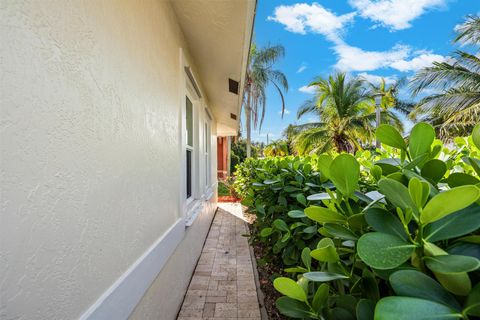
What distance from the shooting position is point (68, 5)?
1.00 meters

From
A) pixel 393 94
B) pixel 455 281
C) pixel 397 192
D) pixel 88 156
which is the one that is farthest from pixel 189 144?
pixel 393 94

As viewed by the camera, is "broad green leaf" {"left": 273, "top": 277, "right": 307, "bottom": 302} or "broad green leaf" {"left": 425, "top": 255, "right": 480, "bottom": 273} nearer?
"broad green leaf" {"left": 425, "top": 255, "right": 480, "bottom": 273}

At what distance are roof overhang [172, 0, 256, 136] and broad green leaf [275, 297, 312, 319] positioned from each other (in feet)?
6.93

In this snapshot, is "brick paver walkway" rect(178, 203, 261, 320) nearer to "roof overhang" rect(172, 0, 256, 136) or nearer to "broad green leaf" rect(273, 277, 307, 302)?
"broad green leaf" rect(273, 277, 307, 302)

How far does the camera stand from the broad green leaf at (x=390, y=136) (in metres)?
0.74

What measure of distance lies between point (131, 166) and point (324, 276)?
1.31 meters

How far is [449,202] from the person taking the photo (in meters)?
Result: 0.46

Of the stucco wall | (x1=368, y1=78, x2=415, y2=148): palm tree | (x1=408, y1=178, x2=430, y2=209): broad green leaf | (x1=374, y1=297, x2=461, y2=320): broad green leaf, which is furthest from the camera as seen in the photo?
(x1=368, y1=78, x2=415, y2=148): palm tree

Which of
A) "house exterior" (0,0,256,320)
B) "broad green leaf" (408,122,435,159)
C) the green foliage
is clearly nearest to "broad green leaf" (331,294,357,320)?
the green foliage

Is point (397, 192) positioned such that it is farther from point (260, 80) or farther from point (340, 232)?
point (260, 80)

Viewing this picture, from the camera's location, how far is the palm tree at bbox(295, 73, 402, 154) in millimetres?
15922

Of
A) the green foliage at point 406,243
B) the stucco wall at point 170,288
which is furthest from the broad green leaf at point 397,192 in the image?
the stucco wall at point 170,288

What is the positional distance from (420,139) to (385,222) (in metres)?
0.33

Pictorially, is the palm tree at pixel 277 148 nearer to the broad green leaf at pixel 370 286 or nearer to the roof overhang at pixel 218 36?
the roof overhang at pixel 218 36
